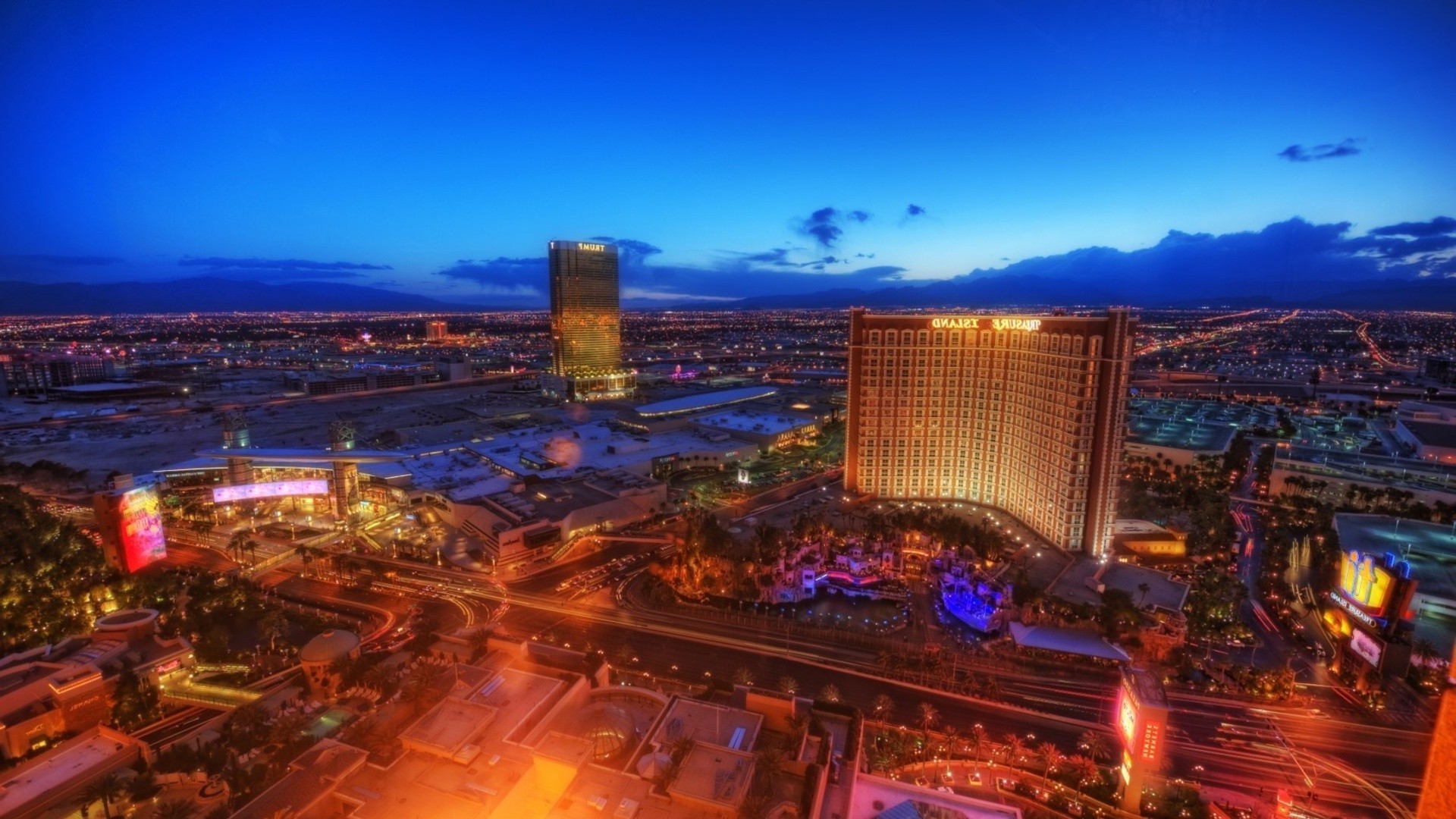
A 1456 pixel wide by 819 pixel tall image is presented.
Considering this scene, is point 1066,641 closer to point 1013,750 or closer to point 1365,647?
point 1013,750

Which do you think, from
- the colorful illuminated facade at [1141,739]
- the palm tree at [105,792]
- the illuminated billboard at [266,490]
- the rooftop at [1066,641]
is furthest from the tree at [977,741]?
the illuminated billboard at [266,490]

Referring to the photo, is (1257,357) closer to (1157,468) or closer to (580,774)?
(1157,468)

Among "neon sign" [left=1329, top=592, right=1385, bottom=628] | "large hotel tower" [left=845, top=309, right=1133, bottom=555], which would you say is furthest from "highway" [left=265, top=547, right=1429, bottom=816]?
"large hotel tower" [left=845, top=309, right=1133, bottom=555]

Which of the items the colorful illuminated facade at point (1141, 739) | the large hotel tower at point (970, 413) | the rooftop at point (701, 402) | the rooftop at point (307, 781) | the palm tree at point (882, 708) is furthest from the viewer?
the rooftop at point (701, 402)

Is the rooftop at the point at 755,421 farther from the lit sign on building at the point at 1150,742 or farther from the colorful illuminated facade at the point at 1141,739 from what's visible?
the lit sign on building at the point at 1150,742

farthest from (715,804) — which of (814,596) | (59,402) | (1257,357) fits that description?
(1257,357)

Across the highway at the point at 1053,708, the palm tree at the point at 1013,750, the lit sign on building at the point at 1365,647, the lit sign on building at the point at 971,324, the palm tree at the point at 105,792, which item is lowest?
the highway at the point at 1053,708
